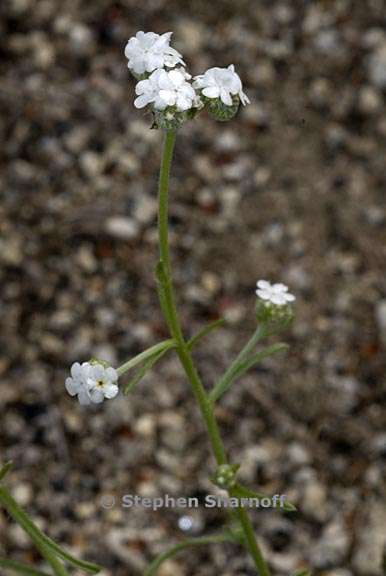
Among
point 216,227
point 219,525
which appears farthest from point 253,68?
point 219,525

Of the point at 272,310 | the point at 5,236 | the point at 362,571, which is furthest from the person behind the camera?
the point at 5,236

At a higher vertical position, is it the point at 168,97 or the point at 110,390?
the point at 168,97

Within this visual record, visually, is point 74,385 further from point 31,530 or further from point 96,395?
point 31,530

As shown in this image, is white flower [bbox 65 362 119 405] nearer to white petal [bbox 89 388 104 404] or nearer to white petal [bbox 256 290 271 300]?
white petal [bbox 89 388 104 404]

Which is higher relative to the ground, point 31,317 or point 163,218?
point 31,317

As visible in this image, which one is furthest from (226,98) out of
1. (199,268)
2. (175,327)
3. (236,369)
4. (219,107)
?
(199,268)

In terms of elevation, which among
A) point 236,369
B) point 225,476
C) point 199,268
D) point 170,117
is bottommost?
point 225,476

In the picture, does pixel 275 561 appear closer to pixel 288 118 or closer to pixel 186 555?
pixel 186 555
